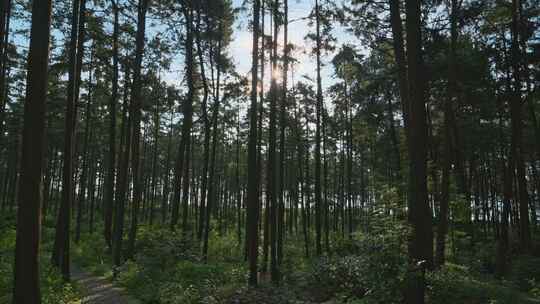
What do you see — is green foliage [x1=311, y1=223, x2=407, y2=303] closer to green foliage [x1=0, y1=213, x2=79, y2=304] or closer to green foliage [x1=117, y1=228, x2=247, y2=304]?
green foliage [x1=117, y1=228, x2=247, y2=304]

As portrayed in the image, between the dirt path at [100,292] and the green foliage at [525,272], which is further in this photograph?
the green foliage at [525,272]

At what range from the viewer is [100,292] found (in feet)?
37.2

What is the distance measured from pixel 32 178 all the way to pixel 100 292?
636 centimetres

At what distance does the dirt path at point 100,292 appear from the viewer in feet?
33.4

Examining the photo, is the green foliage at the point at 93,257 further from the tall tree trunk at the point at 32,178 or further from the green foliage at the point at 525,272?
the green foliage at the point at 525,272

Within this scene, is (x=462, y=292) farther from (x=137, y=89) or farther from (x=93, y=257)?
(x=93, y=257)

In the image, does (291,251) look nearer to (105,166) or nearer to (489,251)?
(489,251)

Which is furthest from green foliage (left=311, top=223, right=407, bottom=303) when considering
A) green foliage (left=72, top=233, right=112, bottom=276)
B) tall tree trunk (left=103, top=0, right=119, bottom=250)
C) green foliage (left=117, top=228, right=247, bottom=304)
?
tall tree trunk (left=103, top=0, right=119, bottom=250)

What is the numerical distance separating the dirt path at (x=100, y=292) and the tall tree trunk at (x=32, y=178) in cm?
341

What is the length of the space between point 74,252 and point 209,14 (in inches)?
587

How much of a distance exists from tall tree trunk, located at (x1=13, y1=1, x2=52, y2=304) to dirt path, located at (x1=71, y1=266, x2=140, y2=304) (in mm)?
3411

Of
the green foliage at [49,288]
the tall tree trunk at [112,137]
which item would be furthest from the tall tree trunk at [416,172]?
the tall tree trunk at [112,137]

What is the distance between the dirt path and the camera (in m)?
10.2

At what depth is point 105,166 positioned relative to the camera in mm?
47594
